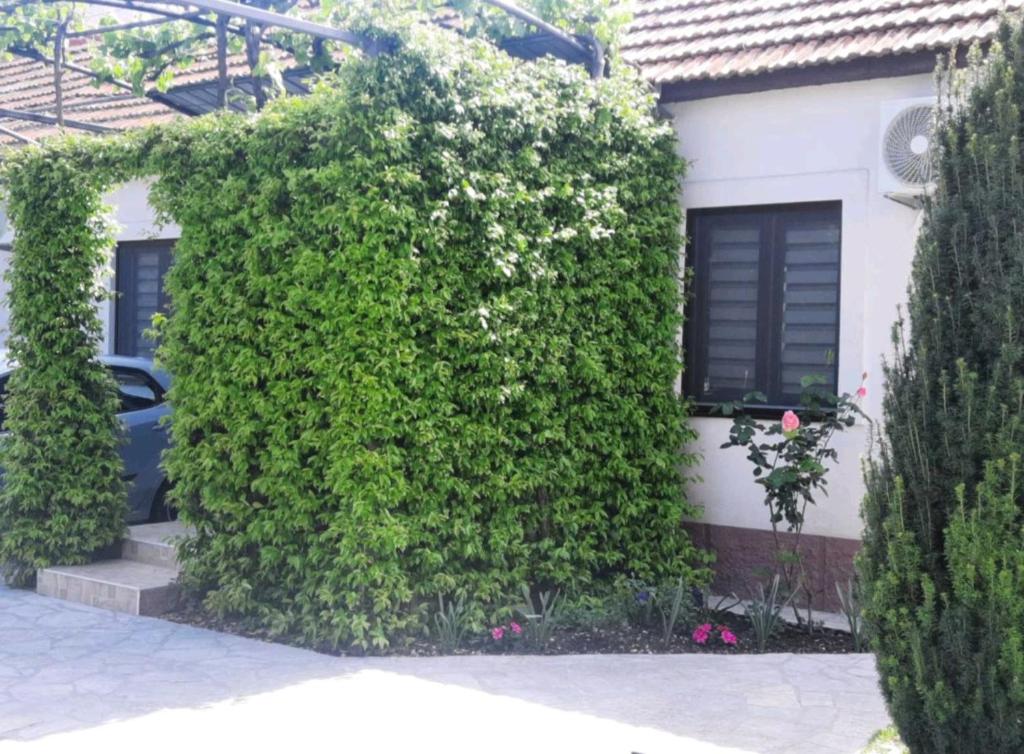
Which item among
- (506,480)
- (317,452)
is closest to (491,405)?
(506,480)

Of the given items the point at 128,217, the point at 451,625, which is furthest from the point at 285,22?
the point at 128,217

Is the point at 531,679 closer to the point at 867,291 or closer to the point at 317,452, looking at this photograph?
the point at 317,452

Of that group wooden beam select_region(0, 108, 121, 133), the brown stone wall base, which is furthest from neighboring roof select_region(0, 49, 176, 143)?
the brown stone wall base

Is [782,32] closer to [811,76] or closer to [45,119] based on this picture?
[811,76]

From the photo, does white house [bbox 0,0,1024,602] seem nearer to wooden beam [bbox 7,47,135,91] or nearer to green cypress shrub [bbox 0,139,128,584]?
green cypress shrub [bbox 0,139,128,584]

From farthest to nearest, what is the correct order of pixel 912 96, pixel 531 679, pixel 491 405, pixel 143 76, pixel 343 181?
pixel 143 76 < pixel 912 96 < pixel 491 405 < pixel 343 181 < pixel 531 679

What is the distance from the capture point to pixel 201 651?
7.61m

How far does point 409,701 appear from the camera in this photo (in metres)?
6.44

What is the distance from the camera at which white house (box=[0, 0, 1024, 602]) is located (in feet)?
28.7

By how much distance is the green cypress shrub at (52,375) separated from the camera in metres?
9.45

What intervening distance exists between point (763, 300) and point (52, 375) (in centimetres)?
532

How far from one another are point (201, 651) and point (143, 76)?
225 inches

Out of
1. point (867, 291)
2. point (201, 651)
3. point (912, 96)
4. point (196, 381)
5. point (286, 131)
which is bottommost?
point (201, 651)

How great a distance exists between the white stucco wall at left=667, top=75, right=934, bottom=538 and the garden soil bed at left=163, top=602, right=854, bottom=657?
1066 mm
